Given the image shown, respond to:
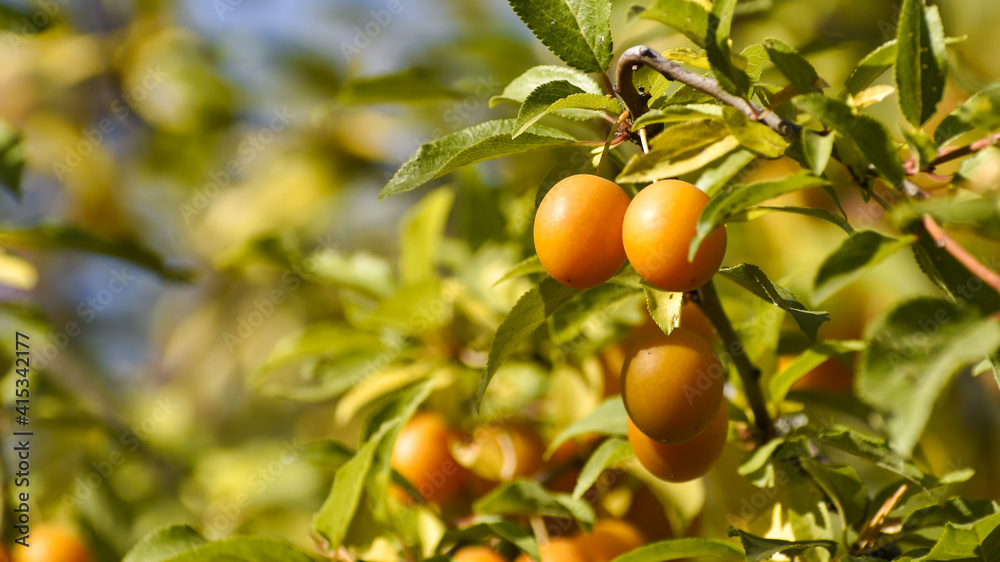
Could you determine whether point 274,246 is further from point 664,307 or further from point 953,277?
point 953,277

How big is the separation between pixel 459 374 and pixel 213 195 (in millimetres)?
1452

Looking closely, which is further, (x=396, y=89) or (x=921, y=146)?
(x=396, y=89)

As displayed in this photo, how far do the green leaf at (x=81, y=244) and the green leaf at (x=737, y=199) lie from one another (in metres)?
1.11

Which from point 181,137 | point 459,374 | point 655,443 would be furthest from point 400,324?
point 181,137

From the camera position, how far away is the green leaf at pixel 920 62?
0.65m

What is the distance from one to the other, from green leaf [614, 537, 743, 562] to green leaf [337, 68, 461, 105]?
809mm

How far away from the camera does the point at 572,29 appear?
0.75 metres

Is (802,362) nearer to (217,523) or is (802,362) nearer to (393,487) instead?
(393,487)

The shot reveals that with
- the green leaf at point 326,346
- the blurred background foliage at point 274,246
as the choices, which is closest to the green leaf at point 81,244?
the blurred background foliage at point 274,246

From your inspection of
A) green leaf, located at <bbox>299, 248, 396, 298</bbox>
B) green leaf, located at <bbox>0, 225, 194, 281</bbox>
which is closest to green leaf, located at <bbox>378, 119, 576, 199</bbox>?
green leaf, located at <bbox>299, 248, 396, 298</bbox>

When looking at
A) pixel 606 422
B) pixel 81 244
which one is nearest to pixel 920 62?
pixel 606 422

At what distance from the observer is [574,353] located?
1.31 meters

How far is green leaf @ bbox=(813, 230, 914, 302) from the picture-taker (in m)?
0.59

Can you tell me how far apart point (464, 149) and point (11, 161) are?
0.96m
